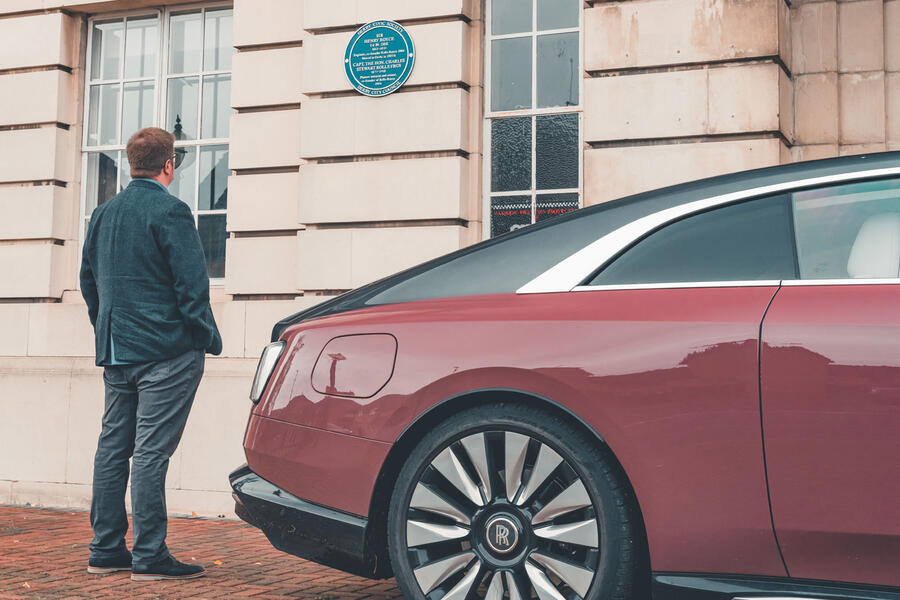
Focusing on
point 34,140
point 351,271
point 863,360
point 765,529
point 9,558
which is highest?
point 34,140

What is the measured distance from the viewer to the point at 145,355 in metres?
5.00

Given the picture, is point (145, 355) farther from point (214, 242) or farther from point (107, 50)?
point (107, 50)

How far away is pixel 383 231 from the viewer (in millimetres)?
7820

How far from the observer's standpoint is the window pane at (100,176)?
369 inches

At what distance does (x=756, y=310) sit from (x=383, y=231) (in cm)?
493

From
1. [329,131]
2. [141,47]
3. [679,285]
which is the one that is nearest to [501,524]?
[679,285]

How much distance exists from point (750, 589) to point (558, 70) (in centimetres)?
561

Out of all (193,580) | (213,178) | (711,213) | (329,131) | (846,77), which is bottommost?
(193,580)

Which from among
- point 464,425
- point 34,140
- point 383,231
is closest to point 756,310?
point 464,425

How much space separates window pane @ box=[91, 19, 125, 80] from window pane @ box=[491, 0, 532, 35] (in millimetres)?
3518

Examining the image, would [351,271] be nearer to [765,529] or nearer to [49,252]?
[49,252]

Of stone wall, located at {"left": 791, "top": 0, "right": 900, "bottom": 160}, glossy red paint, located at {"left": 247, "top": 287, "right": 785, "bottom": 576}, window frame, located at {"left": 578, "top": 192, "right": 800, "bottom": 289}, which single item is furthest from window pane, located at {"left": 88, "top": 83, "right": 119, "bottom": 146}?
window frame, located at {"left": 578, "top": 192, "right": 800, "bottom": 289}

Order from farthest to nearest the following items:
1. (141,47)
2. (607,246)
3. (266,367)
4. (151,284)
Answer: (141,47) < (151,284) < (266,367) < (607,246)

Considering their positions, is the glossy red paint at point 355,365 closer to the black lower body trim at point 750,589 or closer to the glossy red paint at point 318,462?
the glossy red paint at point 318,462
